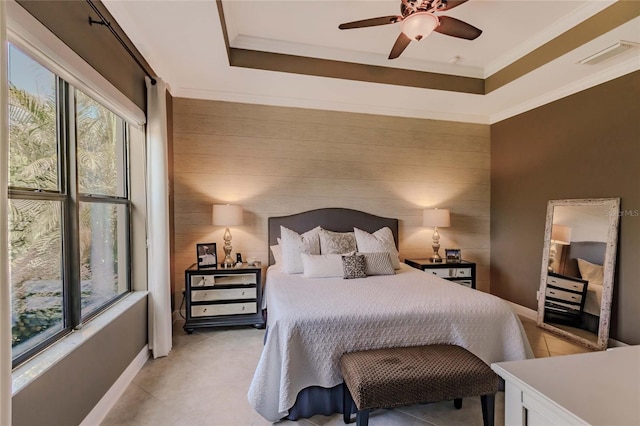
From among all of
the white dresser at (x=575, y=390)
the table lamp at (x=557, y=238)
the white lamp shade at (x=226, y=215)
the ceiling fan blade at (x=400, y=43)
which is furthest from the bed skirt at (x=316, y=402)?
the table lamp at (x=557, y=238)

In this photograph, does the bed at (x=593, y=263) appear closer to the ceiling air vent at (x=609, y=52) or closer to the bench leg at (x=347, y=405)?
the ceiling air vent at (x=609, y=52)

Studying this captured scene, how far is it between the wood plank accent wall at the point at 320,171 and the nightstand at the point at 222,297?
47 centimetres

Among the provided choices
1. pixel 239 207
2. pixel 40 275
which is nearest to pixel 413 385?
pixel 40 275

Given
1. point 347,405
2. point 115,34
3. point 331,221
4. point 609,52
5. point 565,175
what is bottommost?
point 347,405

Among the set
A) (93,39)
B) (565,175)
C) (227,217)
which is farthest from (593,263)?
(93,39)

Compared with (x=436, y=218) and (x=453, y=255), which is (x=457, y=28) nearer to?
(x=436, y=218)

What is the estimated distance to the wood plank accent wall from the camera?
11.7 ft

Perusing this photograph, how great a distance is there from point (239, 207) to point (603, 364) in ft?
10.3

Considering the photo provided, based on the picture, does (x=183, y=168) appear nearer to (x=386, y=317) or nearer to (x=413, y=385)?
(x=386, y=317)

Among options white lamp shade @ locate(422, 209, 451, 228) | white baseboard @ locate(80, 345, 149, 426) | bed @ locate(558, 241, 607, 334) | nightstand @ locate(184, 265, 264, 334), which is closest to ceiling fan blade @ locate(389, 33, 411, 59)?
white lamp shade @ locate(422, 209, 451, 228)

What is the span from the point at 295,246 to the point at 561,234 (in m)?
2.99

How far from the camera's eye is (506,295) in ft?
13.5

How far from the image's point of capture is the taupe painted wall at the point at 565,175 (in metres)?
2.75

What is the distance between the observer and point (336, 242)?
3.41m
